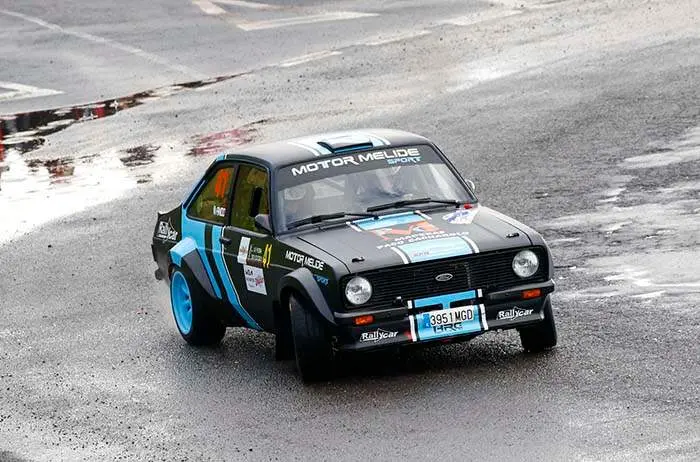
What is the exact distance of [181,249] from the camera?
12.5 m

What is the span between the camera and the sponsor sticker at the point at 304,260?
34.7 ft

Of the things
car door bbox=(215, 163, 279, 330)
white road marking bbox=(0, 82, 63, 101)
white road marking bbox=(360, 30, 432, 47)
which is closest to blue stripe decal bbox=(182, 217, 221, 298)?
car door bbox=(215, 163, 279, 330)

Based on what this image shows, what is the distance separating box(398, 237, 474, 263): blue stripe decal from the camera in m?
10.5

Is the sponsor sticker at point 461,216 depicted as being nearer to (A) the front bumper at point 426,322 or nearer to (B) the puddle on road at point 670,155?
(A) the front bumper at point 426,322

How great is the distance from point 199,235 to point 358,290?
2364mm

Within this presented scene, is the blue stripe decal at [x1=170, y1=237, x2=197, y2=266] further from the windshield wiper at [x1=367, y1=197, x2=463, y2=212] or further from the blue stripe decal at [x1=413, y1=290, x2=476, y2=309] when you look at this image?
the blue stripe decal at [x1=413, y1=290, x2=476, y2=309]

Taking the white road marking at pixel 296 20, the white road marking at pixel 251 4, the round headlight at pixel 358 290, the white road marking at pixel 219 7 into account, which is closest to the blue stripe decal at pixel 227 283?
the round headlight at pixel 358 290

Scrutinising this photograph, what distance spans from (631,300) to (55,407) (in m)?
4.38

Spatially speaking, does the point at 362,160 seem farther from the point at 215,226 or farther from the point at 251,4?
the point at 251,4

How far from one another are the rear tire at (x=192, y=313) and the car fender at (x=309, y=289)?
167 centimetres

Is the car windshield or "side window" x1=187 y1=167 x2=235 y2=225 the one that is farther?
"side window" x1=187 y1=167 x2=235 y2=225

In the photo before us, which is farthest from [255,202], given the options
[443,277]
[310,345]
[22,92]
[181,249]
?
[22,92]

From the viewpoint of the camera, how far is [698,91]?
72.8ft

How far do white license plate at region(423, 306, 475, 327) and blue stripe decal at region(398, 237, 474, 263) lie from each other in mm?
348
